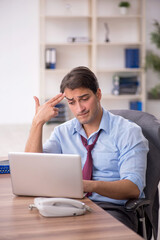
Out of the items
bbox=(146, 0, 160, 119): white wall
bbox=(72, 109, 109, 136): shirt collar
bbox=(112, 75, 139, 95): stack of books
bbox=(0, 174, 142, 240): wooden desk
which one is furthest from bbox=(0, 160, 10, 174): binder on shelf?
bbox=(146, 0, 160, 119): white wall

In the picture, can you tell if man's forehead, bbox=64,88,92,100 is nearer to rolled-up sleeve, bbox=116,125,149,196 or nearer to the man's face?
the man's face

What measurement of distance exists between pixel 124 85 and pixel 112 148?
5.80m

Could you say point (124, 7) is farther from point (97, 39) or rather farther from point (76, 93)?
point (76, 93)

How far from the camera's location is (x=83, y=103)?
212 cm

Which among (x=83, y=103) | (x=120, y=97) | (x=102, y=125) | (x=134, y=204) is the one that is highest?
(x=83, y=103)

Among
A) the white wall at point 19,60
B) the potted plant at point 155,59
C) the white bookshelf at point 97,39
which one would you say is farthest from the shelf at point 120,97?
the white wall at point 19,60

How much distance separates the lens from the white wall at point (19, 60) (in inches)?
310

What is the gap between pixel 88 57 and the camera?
802 cm

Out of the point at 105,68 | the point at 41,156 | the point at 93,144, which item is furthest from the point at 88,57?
the point at 41,156

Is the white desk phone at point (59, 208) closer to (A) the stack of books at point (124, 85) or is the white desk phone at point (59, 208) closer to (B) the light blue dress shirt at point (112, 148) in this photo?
(B) the light blue dress shirt at point (112, 148)

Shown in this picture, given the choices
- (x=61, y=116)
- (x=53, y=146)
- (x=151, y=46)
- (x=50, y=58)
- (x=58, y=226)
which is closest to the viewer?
(x=58, y=226)

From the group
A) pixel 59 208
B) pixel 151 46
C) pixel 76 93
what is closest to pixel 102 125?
pixel 76 93

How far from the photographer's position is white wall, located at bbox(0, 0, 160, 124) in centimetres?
788

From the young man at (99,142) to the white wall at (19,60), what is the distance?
227 inches
